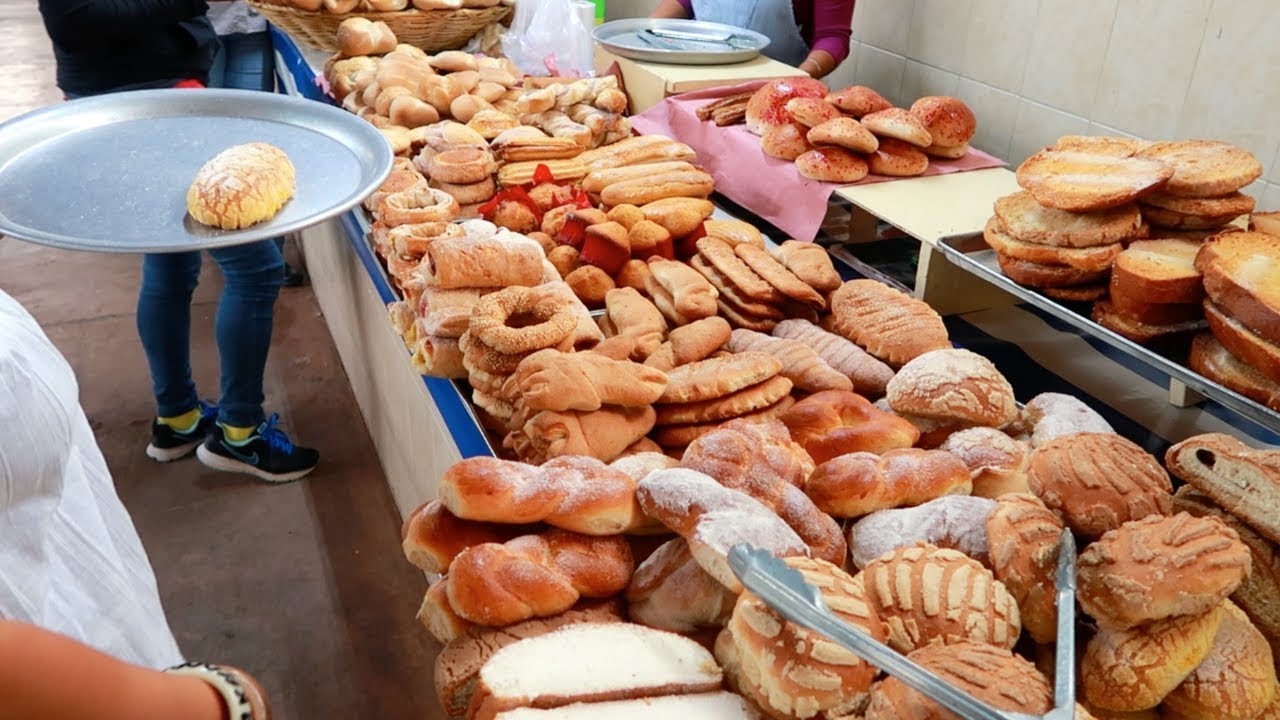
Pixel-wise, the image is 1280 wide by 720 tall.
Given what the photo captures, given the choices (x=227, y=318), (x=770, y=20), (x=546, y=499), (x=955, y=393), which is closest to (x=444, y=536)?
(x=546, y=499)

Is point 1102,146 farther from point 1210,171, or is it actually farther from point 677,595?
point 677,595

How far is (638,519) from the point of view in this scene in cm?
127

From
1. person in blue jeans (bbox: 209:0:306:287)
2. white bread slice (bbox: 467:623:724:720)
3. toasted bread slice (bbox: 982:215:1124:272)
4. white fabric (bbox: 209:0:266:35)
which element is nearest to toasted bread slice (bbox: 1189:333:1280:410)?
toasted bread slice (bbox: 982:215:1124:272)

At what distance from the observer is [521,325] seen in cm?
186

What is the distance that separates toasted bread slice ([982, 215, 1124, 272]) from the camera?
1.89 meters

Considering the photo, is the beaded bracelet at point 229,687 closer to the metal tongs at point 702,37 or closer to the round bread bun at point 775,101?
the round bread bun at point 775,101

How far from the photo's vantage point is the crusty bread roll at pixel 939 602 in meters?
1.00

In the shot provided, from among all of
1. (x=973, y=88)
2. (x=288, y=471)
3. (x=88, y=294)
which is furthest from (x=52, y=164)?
(x=973, y=88)

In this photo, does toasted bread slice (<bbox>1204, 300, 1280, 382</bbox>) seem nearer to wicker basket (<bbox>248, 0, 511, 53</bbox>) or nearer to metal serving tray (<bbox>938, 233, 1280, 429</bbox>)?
metal serving tray (<bbox>938, 233, 1280, 429</bbox>)

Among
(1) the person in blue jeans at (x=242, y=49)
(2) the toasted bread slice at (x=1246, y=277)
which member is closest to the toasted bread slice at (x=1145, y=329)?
(2) the toasted bread slice at (x=1246, y=277)

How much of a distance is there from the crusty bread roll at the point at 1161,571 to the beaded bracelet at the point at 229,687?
94 cm

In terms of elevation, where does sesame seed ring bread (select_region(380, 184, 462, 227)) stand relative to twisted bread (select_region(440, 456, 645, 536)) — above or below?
below

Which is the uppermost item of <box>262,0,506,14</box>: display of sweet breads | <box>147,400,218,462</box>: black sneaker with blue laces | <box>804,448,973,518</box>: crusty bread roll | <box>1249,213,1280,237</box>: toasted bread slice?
<box>262,0,506,14</box>: display of sweet breads

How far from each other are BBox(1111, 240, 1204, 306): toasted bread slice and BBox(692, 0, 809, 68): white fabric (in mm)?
2599
